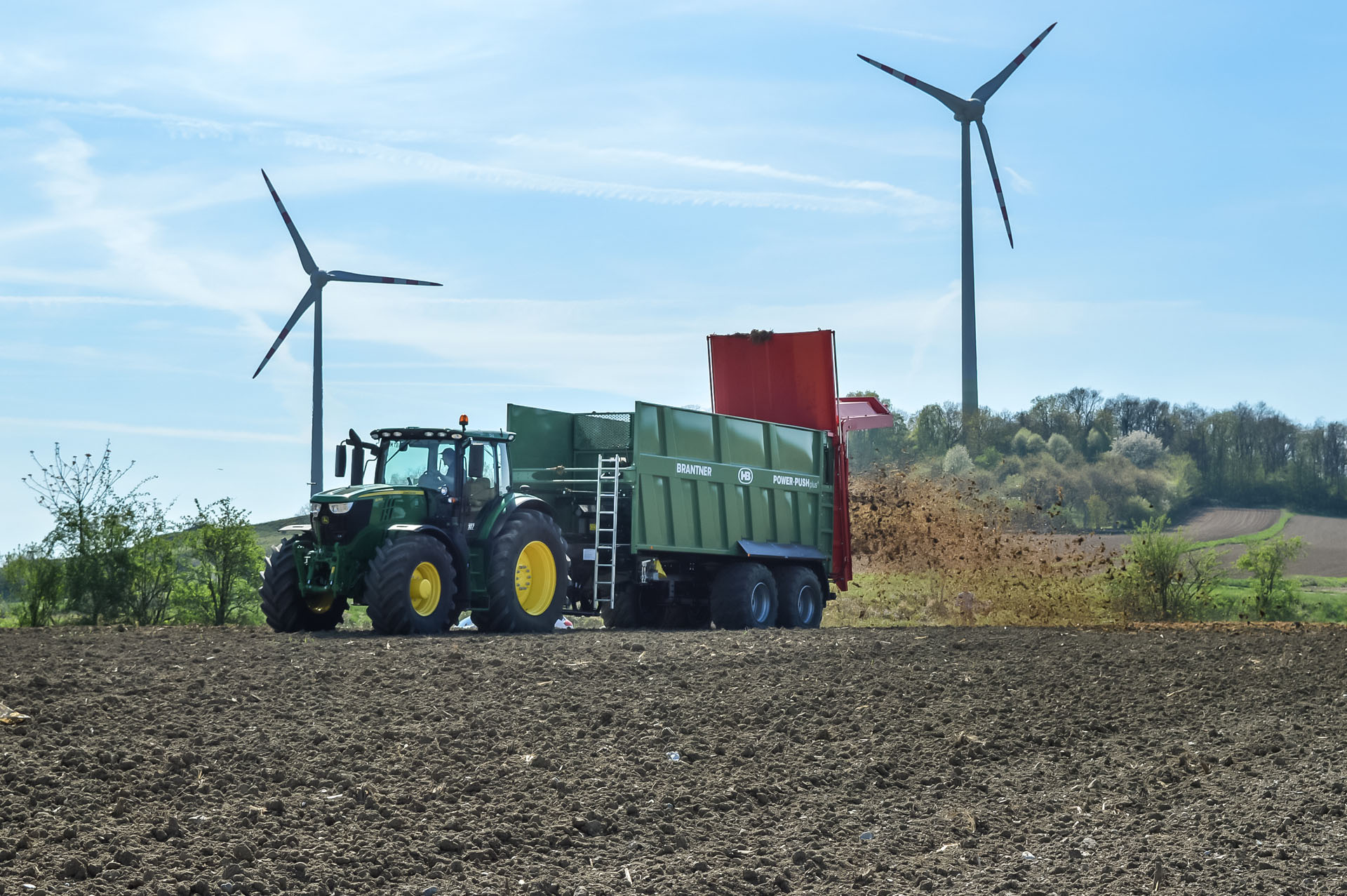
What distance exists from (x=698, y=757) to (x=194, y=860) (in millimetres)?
2921

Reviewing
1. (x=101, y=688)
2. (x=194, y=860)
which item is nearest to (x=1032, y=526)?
(x=101, y=688)

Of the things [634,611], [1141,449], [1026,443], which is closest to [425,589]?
[634,611]

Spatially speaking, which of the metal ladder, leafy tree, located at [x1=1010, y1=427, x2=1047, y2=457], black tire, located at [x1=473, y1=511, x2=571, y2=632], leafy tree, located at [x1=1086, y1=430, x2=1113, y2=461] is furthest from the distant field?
black tire, located at [x1=473, y1=511, x2=571, y2=632]

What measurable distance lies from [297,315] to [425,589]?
1934 centimetres

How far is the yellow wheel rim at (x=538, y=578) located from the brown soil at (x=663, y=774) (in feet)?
10.1

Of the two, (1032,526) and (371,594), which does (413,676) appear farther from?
(1032,526)

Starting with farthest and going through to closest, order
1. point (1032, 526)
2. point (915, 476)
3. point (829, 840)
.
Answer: point (915, 476) < point (1032, 526) < point (829, 840)

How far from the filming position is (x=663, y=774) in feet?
22.5

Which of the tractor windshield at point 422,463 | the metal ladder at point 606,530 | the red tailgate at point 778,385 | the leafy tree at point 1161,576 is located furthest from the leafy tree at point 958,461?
the tractor windshield at point 422,463

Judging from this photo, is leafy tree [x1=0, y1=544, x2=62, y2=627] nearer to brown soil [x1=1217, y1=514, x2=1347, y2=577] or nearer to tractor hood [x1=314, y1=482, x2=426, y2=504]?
tractor hood [x1=314, y1=482, x2=426, y2=504]

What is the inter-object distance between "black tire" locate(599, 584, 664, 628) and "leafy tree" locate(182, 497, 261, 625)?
7313 millimetres

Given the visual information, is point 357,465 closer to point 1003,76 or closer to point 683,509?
point 683,509

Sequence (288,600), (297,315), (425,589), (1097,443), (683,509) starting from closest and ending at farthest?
1. (425,589)
2. (288,600)
3. (683,509)
4. (297,315)
5. (1097,443)

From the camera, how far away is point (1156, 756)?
7.54 m
